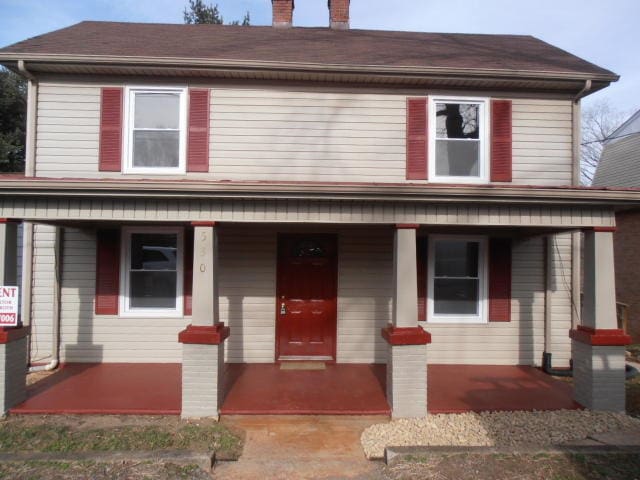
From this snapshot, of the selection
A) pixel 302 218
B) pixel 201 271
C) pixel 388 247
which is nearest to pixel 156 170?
pixel 201 271

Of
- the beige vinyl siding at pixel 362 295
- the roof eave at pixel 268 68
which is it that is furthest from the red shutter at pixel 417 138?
the beige vinyl siding at pixel 362 295

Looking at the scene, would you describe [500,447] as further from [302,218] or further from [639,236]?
[639,236]

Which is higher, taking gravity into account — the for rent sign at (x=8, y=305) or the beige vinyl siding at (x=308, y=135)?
the beige vinyl siding at (x=308, y=135)

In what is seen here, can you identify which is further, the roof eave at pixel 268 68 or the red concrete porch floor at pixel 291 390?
the roof eave at pixel 268 68

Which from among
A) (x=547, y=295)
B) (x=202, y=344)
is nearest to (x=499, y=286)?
(x=547, y=295)

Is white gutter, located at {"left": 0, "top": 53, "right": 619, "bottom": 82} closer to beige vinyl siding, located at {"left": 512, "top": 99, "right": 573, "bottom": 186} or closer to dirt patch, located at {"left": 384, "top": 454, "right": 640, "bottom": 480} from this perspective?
beige vinyl siding, located at {"left": 512, "top": 99, "right": 573, "bottom": 186}

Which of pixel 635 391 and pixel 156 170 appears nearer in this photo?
pixel 635 391

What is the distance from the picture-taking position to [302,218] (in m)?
5.28

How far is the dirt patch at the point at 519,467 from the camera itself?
151 inches

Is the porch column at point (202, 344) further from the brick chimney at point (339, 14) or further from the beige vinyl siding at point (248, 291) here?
the brick chimney at point (339, 14)

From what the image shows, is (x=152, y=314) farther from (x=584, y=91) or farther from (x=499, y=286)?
(x=584, y=91)

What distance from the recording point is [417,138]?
701cm

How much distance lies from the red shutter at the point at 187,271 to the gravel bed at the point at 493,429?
3.82 metres

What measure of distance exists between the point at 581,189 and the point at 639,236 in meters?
9.15
